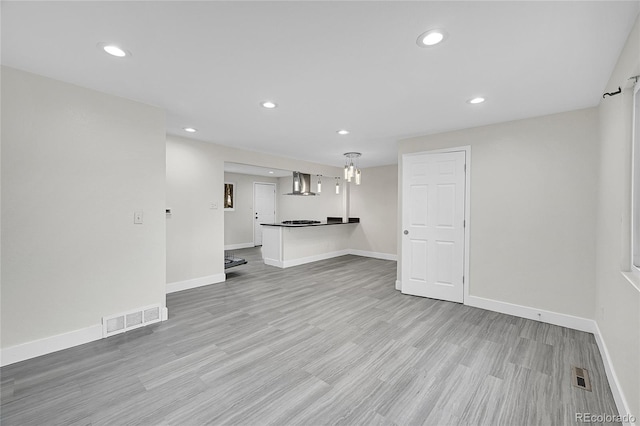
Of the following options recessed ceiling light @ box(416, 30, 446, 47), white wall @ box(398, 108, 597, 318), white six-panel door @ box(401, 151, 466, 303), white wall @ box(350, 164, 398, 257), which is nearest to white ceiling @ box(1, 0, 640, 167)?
recessed ceiling light @ box(416, 30, 446, 47)

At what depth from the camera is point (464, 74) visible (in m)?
2.20

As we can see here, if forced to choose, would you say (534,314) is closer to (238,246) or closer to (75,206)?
(75,206)

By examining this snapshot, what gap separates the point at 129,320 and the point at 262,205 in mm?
6410

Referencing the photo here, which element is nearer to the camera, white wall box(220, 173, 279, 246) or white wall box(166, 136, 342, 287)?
white wall box(166, 136, 342, 287)

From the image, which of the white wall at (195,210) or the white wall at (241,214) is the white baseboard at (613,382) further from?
the white wall at (241,214)

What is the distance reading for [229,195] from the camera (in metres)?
8.25

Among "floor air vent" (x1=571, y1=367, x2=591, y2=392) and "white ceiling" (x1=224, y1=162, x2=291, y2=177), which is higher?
"white ceiling" (x1=224, y1=162, x2=291, y2=177)

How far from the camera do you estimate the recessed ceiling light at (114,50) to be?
6.09ft

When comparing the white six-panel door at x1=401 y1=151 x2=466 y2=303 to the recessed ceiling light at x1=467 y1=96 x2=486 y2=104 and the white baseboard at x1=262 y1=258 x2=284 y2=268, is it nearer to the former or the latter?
the recessed ceiling light at x1=467 y1=96 x2=486 y2=104

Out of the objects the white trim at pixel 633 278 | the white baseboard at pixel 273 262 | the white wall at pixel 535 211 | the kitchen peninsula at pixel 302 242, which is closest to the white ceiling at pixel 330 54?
the white wall at pixel 535 211

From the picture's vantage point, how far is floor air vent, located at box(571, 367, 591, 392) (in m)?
1.97

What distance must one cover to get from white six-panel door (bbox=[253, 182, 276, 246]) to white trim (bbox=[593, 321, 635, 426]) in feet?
26.7

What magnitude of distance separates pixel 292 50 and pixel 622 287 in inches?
113

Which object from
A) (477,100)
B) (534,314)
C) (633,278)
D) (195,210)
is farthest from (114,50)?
(534,314)
